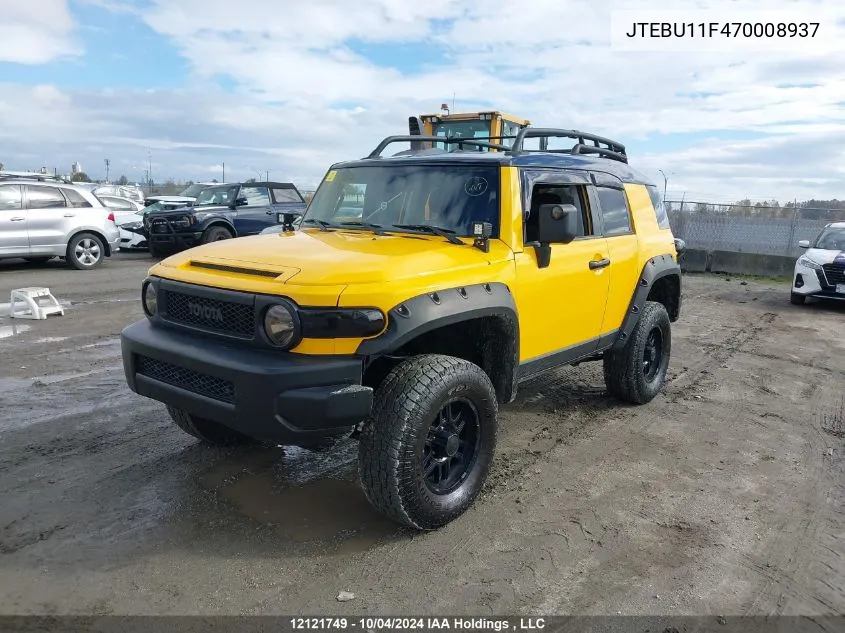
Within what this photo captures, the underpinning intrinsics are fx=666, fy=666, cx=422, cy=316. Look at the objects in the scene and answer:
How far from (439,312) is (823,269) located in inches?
391

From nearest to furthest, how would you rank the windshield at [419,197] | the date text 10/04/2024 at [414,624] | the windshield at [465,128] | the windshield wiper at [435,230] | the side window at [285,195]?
the date text 10/04/2024 at [414,624] → the windshield wiper at [435,230] → the windshield at [419,197] → the windshield at [465,128] → the side window at [285,195]

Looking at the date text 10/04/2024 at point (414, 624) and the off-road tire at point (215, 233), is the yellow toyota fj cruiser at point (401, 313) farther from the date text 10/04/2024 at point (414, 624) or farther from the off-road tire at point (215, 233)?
the off-road tire at point (215, 233)

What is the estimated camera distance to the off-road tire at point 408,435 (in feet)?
10.6

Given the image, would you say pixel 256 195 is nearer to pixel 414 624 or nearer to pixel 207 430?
pixel 207 430

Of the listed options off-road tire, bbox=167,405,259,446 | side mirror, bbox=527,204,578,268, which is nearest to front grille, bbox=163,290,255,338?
off-road tire, bbox=167,405,259,446

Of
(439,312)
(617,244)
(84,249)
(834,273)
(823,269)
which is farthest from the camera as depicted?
(84,249)

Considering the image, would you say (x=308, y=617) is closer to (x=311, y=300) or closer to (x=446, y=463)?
(x=446, y=463)

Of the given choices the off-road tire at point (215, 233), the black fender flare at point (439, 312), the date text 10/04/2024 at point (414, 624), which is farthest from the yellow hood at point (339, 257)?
the off-road tire at point (215, 233)

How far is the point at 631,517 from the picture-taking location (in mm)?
3729

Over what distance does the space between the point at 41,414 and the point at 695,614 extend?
4.68m

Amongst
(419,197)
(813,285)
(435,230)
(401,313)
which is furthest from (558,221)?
(813,285)

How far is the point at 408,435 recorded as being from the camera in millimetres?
3230

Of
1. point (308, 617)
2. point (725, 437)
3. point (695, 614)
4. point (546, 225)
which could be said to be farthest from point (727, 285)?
point (308, 617)

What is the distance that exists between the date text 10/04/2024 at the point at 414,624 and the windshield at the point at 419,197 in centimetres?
216
